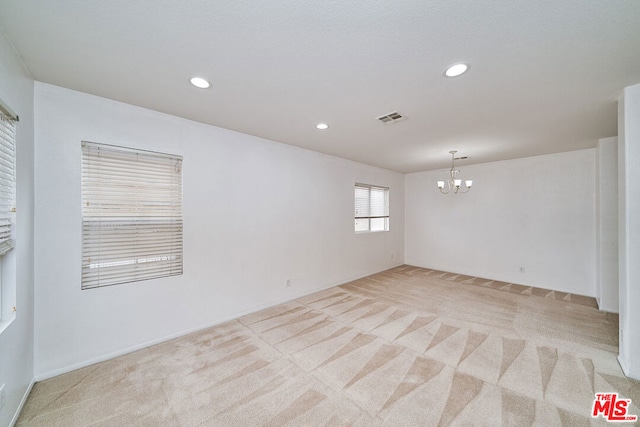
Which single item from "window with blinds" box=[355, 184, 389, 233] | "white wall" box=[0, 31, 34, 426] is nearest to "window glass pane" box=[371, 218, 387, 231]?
"window with blinds" box=[355, 184, 389, 233]

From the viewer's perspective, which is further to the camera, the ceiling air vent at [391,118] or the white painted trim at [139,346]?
the ceiling air vent at [391,118]

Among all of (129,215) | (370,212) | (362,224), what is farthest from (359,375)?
(370,212)

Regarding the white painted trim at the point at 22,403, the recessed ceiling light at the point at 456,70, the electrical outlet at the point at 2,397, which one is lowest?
the white painted trim at the point at 22,403

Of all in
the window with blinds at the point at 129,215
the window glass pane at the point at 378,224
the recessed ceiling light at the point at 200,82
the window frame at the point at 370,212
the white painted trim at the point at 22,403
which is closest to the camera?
the white painted trim at the point at 22,403

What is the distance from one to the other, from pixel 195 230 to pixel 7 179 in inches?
59.5

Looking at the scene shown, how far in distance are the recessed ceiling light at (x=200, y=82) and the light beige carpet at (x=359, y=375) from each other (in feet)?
8.51

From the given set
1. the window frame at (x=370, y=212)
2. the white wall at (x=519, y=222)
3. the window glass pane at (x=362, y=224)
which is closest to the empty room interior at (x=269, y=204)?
the white wall at (x=519, y=222)

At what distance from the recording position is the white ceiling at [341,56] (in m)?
Result: 1.33

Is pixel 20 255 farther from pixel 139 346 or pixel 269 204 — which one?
pixel 269 204

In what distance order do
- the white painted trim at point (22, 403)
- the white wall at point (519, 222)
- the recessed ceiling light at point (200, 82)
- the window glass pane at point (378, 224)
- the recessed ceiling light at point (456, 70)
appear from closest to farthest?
the white painted trim at point (22, 403) → the recessed ceiling light at point (456, 70) → the recessed ceiling light at point (200, 82) → the white wall at point (519, 222) → the window glass pane at point (378, 224)

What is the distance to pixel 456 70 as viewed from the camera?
1.85 meters

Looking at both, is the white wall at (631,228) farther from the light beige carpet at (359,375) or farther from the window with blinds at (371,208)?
the window with blinds at (371,208)

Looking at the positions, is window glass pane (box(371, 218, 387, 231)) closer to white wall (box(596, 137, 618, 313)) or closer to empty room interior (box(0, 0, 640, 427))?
empty room interior (box(0, 0, 640, 427))

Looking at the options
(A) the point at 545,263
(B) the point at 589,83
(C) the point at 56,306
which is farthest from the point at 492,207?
(C) the point at 56,306
